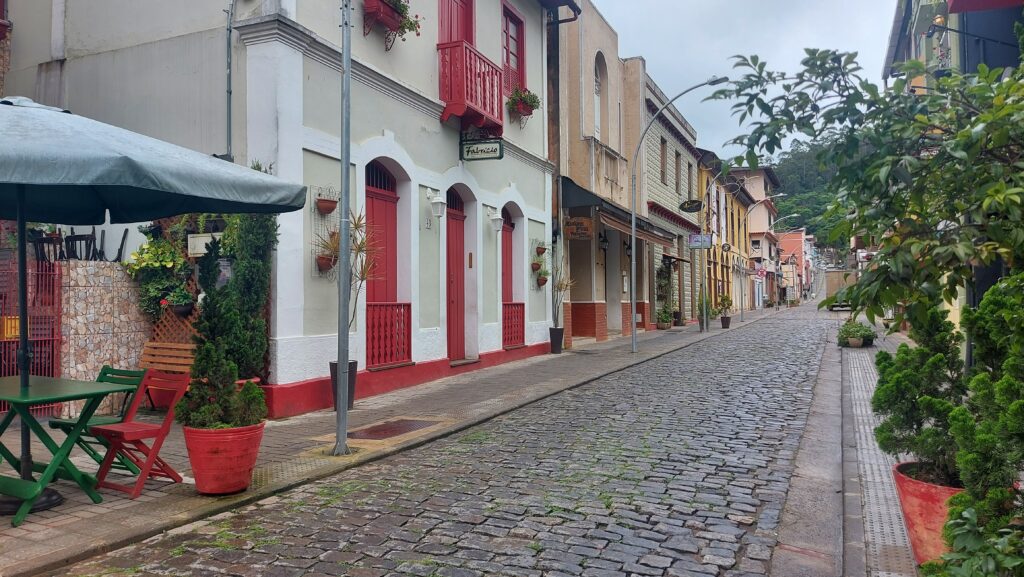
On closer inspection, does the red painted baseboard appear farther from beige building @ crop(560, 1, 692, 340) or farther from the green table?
beige building @ crop(560, 1, 692, 340)

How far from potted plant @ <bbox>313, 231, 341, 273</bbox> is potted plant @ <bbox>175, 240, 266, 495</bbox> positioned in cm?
364

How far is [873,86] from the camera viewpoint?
247cm

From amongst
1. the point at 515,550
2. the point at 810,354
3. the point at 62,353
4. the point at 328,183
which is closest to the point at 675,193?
the point at 810,354

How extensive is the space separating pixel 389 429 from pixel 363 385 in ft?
7.27

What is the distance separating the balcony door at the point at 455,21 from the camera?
12.1 m

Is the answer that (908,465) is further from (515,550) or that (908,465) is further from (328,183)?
(328,183)

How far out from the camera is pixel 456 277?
12.9 meters

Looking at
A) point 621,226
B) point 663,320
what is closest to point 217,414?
point 621,226

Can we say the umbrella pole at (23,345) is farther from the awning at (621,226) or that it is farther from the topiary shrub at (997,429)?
the awning at (621,226)

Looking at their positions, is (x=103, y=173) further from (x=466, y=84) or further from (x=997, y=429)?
(x=466, y=84)

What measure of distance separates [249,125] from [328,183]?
46.6 inches

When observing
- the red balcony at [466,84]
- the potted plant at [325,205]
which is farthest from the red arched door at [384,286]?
the red balcony at [466,84]

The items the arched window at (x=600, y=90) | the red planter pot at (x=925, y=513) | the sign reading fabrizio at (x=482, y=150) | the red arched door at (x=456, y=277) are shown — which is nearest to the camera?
the red planter pot at (x=925, y=513)

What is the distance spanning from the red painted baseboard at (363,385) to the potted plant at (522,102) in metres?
4.79
